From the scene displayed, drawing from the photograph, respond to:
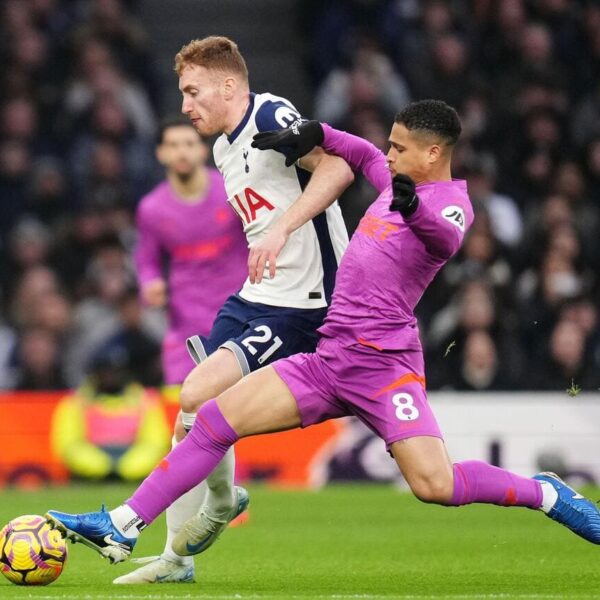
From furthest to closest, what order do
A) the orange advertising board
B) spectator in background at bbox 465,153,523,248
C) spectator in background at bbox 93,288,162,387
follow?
spectator in background at bbox 465,153,523,248, spectator in background at bbox 93,288,162,387, the orange advertising board

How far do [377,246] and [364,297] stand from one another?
20 cm

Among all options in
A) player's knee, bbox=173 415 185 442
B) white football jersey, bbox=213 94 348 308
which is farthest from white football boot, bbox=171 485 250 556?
white football jersey, bbox=213 94 348 308

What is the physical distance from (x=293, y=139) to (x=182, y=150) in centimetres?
306

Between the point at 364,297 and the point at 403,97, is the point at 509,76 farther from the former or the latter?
the point at 364,297

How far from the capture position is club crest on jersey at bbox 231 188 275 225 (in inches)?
270

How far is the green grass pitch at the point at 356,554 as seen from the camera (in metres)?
6.32

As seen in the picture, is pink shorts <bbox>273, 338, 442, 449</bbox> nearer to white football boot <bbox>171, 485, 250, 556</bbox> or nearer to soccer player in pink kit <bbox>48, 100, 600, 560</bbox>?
soccer player in pink kit <bbox>48, 100, 600, 560</bbox>

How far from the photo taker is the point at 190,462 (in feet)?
20.3

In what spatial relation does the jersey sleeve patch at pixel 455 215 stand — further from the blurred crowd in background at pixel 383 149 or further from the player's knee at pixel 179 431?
the blurred crowd in background at pixel 383 149

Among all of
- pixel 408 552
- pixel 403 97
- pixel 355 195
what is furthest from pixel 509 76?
pixel 408 552

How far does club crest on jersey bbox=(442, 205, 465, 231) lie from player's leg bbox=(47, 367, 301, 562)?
0.90 metres

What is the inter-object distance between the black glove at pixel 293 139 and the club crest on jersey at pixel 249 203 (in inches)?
11.7

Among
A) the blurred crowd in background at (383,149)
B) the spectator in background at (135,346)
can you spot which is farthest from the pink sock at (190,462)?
the spectator in background at (135,346)

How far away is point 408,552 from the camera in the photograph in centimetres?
809
